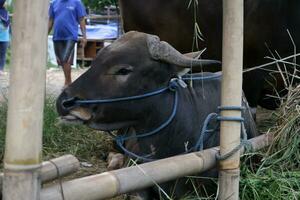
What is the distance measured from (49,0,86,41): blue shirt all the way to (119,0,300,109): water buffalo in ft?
A: 8.15

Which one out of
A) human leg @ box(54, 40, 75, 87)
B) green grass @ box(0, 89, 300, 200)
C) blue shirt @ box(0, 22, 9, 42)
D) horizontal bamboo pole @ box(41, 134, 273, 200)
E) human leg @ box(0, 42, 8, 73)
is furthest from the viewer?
human leg @ box(0, 42, 8, 73)

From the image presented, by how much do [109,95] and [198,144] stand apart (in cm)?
56

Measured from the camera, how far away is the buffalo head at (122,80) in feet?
10.8

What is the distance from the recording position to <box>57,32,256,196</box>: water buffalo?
3316 millimetres

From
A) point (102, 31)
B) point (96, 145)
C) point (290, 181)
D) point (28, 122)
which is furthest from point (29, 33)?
point (102, 31)

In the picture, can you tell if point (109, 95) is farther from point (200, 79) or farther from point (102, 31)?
point (102, 31)

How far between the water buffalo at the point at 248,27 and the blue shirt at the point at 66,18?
8.15 feet

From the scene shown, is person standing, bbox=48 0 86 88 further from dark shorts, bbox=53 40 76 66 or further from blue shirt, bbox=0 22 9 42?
blue shirt, bbox=0 22 9 42

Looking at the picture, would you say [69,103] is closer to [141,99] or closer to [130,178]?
[141,99]

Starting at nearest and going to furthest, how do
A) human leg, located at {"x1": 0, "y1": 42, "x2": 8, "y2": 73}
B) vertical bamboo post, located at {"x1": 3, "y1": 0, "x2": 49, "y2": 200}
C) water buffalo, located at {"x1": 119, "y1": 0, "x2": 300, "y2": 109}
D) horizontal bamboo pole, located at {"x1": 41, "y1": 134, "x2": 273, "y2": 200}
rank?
vertical bamboo post, located at {"x1": 3, "y1": 0, "x2": 49, "y2": 200}
horizontal bamboo pole, located at {"x1": 41, "y1": 134, "x2": 273, "y2": 200}
water buffalo, located at {"x1": 119, "y1": 0, "x2": 300, "y2": 109}
human leg, located at {"x1": 0, "y1": 42, "x2": 8, "y2": 73}

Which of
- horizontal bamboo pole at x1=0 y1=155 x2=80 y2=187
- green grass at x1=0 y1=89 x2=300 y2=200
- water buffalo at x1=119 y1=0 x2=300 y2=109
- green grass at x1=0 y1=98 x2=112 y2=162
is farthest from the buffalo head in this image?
water buffalo at x1=119 y1=0 x2=300 y2=109

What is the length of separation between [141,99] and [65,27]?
609 centimetres

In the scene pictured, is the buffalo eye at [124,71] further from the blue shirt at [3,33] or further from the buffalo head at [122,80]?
the blue shirt at [3,33]

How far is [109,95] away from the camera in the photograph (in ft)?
11.0
